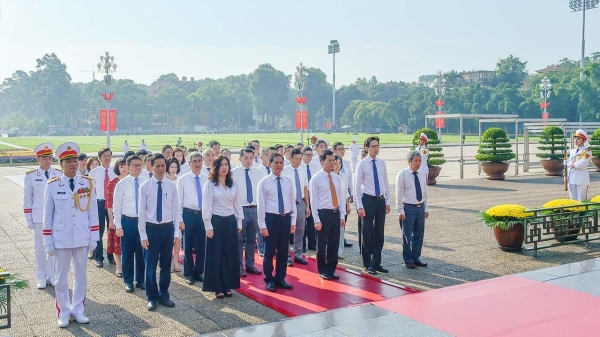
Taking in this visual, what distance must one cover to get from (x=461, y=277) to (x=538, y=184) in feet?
42.5

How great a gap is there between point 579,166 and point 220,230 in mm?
7923

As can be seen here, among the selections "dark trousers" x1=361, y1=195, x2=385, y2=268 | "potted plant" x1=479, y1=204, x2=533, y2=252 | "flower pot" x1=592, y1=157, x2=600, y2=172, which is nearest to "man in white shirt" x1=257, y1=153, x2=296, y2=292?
"dark trousers" x1=361, y1=195, x2=385, y2=268

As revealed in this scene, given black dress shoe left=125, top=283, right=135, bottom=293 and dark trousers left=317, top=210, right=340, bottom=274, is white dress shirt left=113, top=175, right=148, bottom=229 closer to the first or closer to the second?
black dress shoe left=125, top=283, right=135, bottom=293

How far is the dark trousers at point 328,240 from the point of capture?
7863 mm

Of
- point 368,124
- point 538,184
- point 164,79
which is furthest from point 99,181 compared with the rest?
point 164,79

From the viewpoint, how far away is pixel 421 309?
259 inches

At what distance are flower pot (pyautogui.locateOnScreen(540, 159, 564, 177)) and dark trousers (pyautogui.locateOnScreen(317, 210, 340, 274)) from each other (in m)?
17.1

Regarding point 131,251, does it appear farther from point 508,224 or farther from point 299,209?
Answer: point 508,224

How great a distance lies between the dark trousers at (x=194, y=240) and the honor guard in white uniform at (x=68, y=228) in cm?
165

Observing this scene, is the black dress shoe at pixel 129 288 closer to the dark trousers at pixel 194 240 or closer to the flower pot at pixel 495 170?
the dark trousers at pixel 194 240

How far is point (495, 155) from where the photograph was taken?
2116 cm

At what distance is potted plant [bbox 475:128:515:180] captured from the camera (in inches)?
827

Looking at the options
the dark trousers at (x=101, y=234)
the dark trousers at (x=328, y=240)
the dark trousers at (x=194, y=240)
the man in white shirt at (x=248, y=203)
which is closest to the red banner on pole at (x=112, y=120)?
the dark trousers at (x=101, y=234)

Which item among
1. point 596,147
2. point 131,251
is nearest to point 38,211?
point 131,251
